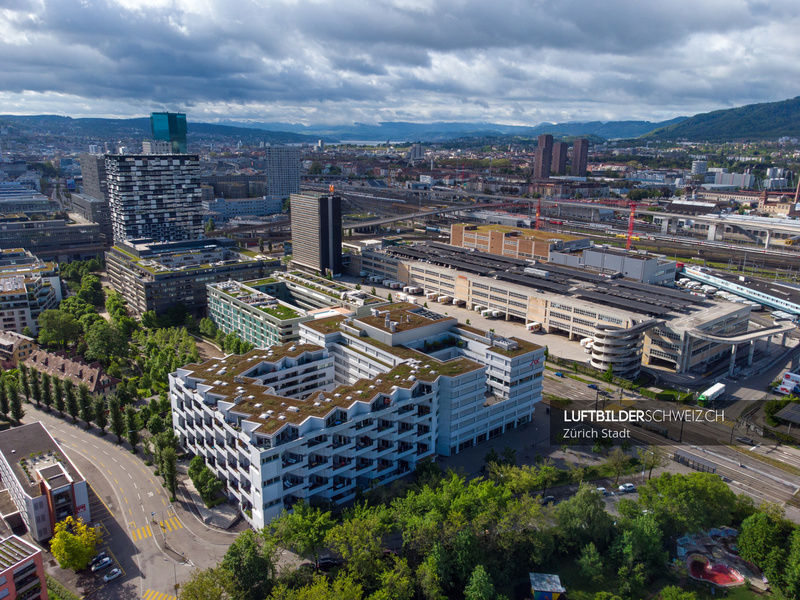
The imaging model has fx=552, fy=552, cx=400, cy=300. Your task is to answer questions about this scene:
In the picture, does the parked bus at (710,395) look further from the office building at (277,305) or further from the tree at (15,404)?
the tree at (15,404)

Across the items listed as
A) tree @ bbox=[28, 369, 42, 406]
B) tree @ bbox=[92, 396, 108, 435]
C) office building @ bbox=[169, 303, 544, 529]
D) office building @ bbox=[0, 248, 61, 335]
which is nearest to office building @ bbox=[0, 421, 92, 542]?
tree @ bbox=[92, 396, 108, 435]

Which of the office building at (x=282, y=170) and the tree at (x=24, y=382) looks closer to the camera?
the tree at (x=24, y=382)

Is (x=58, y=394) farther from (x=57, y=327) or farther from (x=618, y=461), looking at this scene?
(x=618, y=461)

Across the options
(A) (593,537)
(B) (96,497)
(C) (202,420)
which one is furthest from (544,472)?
(B) (96,497)

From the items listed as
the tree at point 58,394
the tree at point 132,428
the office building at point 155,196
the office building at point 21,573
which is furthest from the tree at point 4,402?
the office building at point 155,196

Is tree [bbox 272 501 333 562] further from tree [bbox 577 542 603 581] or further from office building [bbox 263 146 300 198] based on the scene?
office building [bbox 263 146 300 198]
